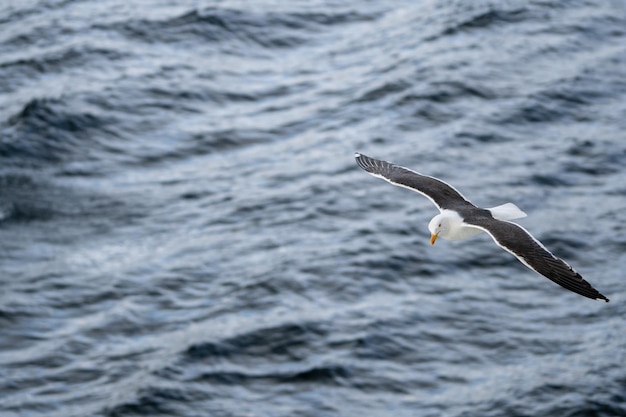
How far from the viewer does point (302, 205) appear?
3117cm

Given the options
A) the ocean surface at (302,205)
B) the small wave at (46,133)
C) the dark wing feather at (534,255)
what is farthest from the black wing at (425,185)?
the small wave at (46,133)

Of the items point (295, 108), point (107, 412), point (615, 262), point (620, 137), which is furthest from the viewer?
point (295, 108)

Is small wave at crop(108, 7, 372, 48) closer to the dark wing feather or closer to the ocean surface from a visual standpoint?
the ocean surface

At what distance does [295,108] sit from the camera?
35.3m

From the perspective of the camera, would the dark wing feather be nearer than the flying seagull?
Yes

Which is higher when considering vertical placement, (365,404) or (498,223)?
(498,223)

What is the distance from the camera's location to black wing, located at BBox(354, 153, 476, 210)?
1617 cm

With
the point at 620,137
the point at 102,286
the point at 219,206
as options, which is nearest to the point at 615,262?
the point at 620,137

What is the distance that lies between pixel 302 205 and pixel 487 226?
55.5 feet

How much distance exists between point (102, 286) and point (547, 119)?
13.2m

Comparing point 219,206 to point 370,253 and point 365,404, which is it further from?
point 365,404

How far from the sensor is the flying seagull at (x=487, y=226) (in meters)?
13.2

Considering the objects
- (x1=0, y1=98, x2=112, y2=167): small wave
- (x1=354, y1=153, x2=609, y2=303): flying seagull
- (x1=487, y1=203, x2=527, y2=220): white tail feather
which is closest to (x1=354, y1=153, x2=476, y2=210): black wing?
(x1=354, y1=153, x2=609, y2=303): flying seagull

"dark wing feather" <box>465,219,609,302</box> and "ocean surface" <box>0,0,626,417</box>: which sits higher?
"dark wing feather" <box>465,219,609,302</box>
